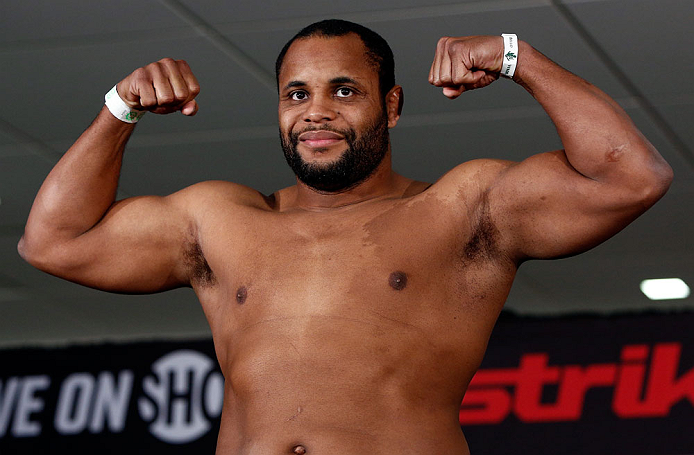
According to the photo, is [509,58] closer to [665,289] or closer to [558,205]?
[558,205]

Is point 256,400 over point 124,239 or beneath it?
beneath

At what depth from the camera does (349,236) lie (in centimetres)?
187

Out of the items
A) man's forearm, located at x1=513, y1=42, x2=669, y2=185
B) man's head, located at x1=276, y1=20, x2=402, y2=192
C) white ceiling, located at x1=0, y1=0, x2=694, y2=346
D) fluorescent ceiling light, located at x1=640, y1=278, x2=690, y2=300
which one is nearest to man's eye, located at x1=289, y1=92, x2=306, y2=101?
man's head, located at x1=276, y1=20, x2=402, y2=192

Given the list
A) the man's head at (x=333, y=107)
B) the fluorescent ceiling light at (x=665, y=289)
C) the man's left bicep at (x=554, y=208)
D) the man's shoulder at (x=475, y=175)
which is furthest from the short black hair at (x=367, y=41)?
the fluorescent ceiling light at (x=665, y=289)

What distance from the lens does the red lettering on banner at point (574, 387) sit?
4.05 meters

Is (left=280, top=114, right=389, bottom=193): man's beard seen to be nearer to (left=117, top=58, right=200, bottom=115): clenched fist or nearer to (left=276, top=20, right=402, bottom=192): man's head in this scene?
(left=276, top=20, right=402, bottom=192): man's head

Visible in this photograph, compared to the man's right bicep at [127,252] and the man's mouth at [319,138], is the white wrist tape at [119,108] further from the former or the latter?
the man's mouth at [319,138]

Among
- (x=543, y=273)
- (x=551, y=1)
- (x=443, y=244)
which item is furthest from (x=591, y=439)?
(x=443, y=244)

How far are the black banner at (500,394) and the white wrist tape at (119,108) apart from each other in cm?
255

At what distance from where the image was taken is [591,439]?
4031 millimetres

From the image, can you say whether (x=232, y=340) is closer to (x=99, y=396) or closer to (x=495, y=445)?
(x=495, y=445)

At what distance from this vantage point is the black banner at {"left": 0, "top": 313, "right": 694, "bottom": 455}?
13.3ft

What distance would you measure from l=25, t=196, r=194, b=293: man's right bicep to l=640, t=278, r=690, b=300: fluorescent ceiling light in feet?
9.72

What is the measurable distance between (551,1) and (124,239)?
4.19 ft
